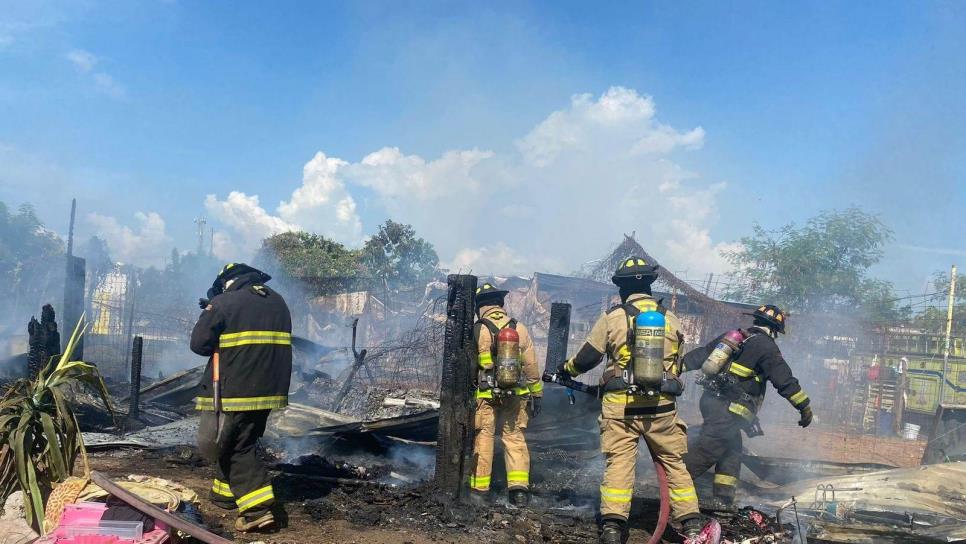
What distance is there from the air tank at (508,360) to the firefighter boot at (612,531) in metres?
1.42

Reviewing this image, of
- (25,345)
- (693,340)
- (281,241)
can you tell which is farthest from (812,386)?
(281,241)

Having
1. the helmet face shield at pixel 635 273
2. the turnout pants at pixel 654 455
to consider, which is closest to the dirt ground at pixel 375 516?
the turnout pants at pixel 654 455

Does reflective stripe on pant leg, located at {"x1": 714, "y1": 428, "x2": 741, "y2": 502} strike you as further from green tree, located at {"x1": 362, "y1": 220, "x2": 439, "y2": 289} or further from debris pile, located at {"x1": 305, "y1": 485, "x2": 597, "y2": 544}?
green tree, located at {"x1": 362, "y1": 220, "x2": 439, "y2": 289}

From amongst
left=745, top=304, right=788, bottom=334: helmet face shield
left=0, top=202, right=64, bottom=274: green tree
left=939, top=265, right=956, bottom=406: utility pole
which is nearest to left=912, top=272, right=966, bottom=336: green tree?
left=939, top=265, right=956, bottom=406: utility pole

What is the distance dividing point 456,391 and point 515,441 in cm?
74

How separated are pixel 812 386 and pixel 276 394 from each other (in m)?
13.3

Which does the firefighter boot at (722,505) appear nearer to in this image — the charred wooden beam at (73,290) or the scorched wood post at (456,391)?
the scorched wood post at (456,391)

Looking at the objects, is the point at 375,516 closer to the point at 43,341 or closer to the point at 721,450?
the point at 721,450

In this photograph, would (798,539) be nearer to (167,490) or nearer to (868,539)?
(868,539)

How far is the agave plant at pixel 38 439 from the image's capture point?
10.6 ft

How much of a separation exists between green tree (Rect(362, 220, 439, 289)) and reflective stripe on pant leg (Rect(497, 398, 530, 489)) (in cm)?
2128

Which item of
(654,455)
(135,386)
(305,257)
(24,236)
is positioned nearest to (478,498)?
(654,455)

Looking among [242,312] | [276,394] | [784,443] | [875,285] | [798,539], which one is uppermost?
[875,285]

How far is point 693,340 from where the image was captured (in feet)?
47.8
